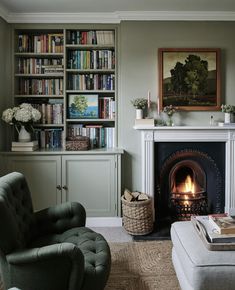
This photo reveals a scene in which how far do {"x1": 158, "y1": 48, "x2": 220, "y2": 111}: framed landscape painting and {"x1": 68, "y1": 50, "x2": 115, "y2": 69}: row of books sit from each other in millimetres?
652

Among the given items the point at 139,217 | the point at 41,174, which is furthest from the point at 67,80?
the point at 139,217

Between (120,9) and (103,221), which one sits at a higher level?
(120,9)

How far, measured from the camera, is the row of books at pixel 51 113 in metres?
4.09

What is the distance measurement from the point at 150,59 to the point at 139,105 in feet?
1.95

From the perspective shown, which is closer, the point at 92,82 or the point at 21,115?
the point at 21,115

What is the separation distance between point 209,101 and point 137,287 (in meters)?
2.38

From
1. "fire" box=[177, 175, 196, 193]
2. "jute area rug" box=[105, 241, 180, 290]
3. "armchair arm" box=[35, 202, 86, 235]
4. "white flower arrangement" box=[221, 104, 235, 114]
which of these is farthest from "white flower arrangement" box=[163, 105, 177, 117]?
"armchair arm" box=[35, 202, 86, 235]

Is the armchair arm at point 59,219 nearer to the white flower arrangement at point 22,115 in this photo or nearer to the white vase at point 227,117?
the white flower arrangement at point 22,115

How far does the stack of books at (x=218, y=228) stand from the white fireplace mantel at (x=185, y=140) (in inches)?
53.5

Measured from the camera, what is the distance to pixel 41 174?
12.4 feet

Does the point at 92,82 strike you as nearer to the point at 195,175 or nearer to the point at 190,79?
the point at 190,79

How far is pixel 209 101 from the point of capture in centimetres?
393

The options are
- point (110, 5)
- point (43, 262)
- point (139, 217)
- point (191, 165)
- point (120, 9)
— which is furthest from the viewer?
point (191, 165)

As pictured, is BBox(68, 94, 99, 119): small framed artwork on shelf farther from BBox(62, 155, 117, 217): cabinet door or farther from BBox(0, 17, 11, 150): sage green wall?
BBox(0, 17, 11, 150): sage green wall
